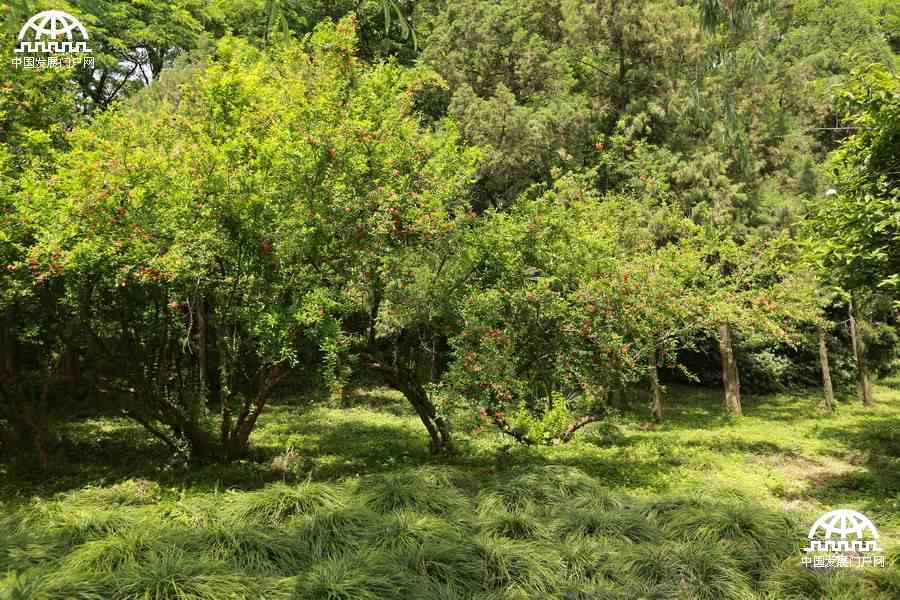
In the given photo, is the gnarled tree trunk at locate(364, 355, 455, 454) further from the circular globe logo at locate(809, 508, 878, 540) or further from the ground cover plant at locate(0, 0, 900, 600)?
the circular globe logo at locate(809, 508, 878, 540)

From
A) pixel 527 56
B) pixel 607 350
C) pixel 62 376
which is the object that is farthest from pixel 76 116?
pixel 527 56

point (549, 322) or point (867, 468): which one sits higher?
point (549, 322)

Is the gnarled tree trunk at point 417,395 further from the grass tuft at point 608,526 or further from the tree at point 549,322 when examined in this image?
the grass tuft at point 608,526

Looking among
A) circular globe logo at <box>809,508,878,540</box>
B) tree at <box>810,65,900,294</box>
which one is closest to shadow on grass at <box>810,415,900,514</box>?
circular globe logo at <box>809,508,878,540</box>

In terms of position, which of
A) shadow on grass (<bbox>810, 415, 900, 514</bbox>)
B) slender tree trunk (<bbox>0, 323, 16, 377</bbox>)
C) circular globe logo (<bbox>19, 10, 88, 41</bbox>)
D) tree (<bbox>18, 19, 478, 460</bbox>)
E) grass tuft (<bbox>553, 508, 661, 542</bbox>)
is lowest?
shadow on grass (<bbox>810, 415, 900, 514</bbox>)

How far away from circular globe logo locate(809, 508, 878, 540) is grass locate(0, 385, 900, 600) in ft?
0.64

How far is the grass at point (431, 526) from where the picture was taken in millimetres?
5066

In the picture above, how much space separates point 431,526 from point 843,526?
4.60 m

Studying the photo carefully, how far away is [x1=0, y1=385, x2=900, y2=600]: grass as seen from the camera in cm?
507

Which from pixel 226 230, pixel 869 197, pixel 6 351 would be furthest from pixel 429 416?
pixel 869 197

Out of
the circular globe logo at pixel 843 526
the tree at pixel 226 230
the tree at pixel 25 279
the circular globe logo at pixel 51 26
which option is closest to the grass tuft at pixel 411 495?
the tree at pixel 226 230

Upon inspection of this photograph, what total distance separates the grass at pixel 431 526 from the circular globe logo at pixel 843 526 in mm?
196

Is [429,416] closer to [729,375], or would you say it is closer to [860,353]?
[729,375]

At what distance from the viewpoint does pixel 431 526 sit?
20.1 feet
